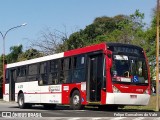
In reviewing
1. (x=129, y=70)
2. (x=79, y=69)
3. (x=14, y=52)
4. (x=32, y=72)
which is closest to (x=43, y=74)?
(x=32, y=72)

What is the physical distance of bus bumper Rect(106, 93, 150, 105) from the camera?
18.1 m

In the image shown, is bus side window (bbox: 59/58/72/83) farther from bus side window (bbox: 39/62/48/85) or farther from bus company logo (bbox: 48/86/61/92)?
bus side window (bbox: 39/62/48/85)

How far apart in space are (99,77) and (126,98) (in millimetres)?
1537

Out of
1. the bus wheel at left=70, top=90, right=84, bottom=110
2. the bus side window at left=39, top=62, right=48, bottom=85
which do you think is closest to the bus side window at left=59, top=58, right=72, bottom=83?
the bus wheel at left=70, top=90, right=84, bottom=110

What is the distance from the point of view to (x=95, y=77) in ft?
62.8

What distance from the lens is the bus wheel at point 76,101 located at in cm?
1997

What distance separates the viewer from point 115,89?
18234 millimetres

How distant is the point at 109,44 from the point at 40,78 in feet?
20.3

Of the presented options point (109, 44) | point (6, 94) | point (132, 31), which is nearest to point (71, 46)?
point (132, 31)

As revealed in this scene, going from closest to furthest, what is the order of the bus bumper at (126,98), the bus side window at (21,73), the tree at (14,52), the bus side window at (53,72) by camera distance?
the bus bumper at (126,98)
the bus side window at (53,72)
the bus side window at (21,73)
the tree at (14,52)

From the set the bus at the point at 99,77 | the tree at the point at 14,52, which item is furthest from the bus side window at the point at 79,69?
the tree at the point at 14,52

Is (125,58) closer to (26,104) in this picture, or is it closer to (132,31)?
(26,104)

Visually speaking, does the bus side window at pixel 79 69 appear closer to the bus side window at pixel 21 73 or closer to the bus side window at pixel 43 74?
the bus side window at pixel 43 74

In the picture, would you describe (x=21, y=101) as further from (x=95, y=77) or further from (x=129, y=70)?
(x=129, y=70)
